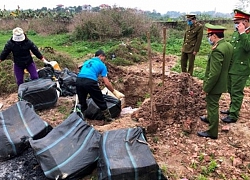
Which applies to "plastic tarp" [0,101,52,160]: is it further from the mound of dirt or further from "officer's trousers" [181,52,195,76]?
"officer's trousers" [181,52,195,76]

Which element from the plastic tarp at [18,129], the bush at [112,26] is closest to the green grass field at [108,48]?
the bush at [112,26]

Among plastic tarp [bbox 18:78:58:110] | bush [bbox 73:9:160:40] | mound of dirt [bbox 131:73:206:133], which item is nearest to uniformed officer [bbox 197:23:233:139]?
mound of dirt [bbox 131:73:206:133]

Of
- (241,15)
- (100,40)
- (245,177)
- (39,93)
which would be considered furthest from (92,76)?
(100,40)

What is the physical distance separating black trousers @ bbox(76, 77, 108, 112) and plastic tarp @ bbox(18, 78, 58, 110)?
0.82m

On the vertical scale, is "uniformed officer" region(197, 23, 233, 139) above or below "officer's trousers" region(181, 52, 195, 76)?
above

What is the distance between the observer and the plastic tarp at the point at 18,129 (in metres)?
3.44

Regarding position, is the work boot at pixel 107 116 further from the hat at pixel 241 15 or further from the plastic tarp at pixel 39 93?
the hat at pixel 241 15

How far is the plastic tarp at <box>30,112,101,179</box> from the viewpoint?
2.95 meters

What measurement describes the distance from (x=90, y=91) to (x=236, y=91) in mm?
2439

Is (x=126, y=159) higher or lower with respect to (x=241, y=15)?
lower

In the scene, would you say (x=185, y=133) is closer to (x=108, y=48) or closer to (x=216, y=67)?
(x=216, y=67)

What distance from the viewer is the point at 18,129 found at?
3664 mm

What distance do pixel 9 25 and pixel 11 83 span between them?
17.8 meters

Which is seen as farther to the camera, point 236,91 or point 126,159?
point 236,91
